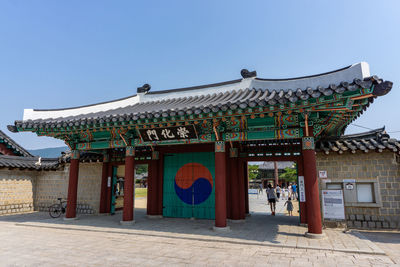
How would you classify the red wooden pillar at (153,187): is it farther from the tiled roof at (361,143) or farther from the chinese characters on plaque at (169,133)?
the tiled roof at (361,143)

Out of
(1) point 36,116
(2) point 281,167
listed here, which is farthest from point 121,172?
(2) point 281,167

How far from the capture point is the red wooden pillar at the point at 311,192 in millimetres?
7246

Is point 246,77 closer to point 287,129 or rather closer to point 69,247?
point 287,129

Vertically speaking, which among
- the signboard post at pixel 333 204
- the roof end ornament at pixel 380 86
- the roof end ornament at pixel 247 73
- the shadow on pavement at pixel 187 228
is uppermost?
the roof end ornament at pixel 247 73

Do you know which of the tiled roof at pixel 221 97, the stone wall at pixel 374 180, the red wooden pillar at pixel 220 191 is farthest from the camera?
the stone wall at pixel 374 180

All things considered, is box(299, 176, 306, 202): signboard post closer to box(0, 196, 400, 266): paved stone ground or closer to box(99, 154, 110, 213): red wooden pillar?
box(0, 196, 400, 266): paved stone ground

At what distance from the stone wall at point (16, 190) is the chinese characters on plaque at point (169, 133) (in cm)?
976

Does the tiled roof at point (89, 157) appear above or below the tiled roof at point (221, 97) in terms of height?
below

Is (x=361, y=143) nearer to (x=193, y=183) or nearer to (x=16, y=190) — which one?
(x=193, y=183)

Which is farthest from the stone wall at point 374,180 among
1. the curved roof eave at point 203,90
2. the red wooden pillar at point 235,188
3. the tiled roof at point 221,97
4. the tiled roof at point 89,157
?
the tiled roof at point 89,157

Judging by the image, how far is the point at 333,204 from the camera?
9.21 metres

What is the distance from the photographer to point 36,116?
39.9 ft

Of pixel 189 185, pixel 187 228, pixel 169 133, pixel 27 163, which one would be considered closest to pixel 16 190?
pixel 27 163

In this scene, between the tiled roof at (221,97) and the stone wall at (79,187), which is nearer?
the tiled roof at (221,97)
